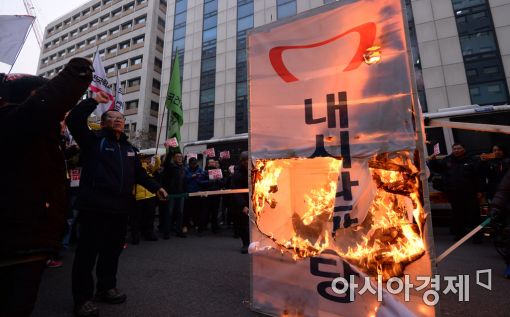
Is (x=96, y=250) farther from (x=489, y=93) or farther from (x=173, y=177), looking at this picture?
(x=489, y=93)

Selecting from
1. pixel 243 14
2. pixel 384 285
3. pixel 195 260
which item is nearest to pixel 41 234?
pixel 384 285

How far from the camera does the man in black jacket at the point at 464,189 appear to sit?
5844 millimetres

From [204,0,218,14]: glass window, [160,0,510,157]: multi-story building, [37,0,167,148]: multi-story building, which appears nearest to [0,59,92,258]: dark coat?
[160,0,510,157]: multi-story building

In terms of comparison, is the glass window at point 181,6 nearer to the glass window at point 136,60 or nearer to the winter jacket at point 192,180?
the glass window at point 136,60

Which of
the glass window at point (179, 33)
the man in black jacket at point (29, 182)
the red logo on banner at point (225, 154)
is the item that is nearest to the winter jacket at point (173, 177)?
the red logo on banner at point (225, 154)

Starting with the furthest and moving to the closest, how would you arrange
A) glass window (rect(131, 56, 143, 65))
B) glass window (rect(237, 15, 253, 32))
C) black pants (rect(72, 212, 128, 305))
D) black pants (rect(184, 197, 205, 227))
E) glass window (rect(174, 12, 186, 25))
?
glass window (rect(131, 56, 143, 65)) → glass window (rect(174, 12, 186, 25)) → glass window (rect(237, 15, 253, 32)) → black pants (rect(184, 197, 205, 227)) → black pants (rect(72, 212, 128, 305))

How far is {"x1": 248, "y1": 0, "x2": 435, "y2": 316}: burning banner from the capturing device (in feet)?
7.33

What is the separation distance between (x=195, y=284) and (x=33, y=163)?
251 cm

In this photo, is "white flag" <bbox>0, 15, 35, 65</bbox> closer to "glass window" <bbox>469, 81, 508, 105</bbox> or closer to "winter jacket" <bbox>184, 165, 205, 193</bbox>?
"winter jacket" <bbox>184, 165, 205, 193</bbox>

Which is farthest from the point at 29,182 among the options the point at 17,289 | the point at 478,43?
the point at 478,43

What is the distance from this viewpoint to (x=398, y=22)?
2.32 meters

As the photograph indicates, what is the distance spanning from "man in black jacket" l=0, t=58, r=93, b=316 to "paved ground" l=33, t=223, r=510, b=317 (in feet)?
4.86

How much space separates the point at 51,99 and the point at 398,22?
239cm

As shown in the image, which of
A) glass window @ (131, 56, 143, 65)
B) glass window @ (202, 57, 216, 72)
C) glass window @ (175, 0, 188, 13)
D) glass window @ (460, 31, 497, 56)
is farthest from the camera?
glass window @ (131, 56, 143, 65)
